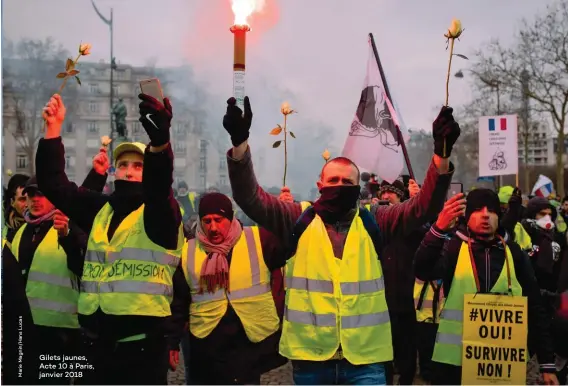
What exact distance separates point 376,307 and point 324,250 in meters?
0.40

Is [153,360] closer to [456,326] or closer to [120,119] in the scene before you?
[456,326]

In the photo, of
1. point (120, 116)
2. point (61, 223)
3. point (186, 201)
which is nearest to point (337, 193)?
point (61, 223)

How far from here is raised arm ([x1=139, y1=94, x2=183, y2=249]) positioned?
2.70 meters

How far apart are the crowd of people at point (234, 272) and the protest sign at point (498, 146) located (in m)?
3.81

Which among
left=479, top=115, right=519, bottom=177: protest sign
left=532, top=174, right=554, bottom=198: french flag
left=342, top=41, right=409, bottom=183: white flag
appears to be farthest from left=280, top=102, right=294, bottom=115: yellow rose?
left=532, top=174, right=554, bottom=198: french flag

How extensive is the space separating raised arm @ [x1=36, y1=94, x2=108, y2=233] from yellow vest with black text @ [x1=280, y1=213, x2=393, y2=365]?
1.42m

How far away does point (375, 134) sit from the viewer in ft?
17.6

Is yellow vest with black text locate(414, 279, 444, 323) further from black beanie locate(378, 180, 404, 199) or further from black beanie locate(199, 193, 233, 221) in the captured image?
black beanie locate(199, 193, 233, 221)

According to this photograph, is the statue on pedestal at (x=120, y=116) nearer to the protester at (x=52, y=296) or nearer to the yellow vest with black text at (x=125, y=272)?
the protester at (x=52, y=296)

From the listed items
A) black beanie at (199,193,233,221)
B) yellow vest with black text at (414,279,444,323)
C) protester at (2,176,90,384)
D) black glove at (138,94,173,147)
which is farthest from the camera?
yellow vest with black text at (414,279,444,323)

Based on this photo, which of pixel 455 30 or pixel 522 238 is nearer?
pixel 455 30

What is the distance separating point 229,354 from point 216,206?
0.94 m

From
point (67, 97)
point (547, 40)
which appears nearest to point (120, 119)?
point (67, 97)

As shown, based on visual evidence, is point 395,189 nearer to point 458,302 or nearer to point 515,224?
point 515,224
